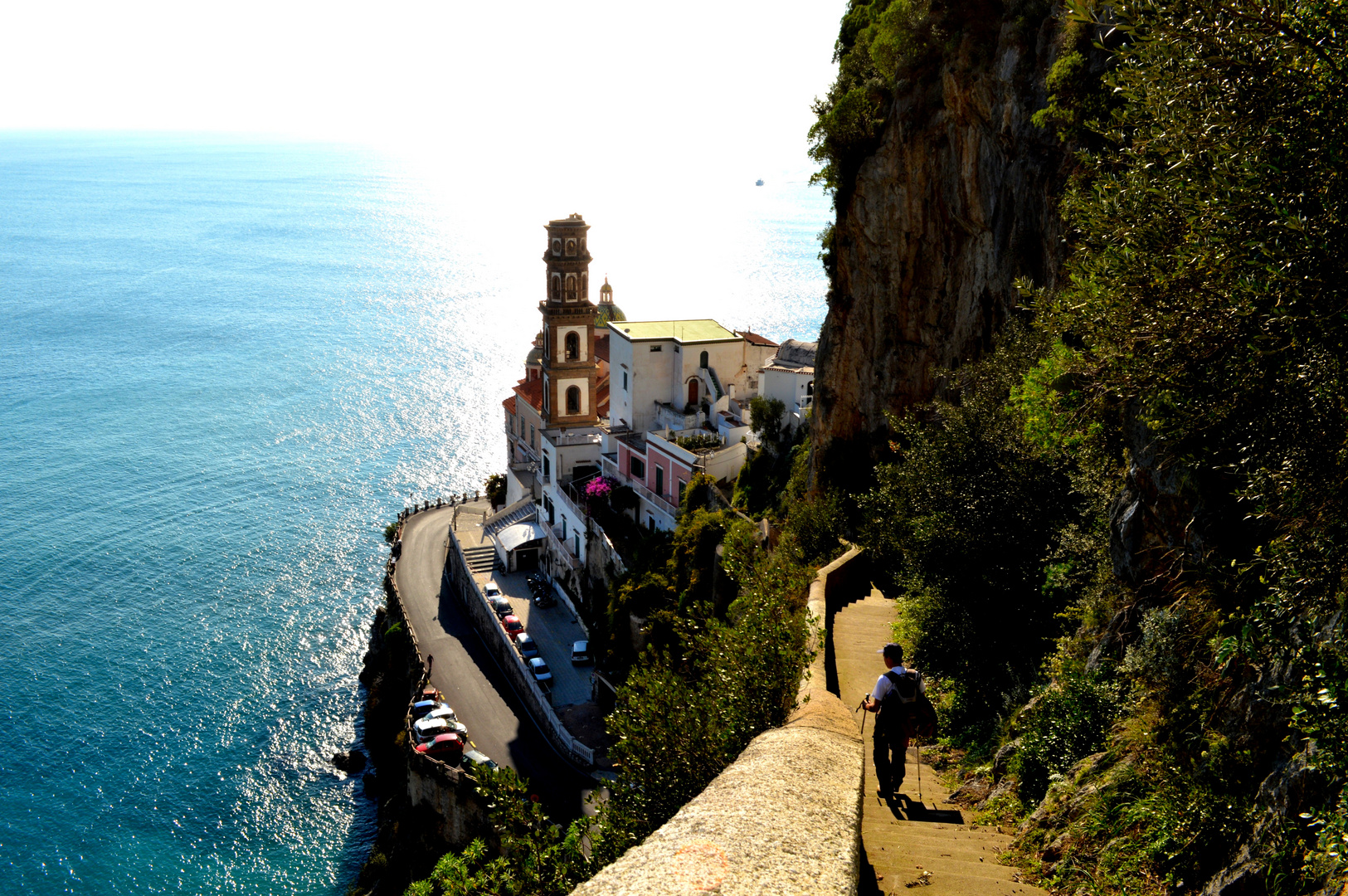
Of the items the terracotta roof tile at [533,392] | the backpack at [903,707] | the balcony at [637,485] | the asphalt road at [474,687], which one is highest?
the backpack at [903,707]

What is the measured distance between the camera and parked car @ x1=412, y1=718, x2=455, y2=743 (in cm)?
3200

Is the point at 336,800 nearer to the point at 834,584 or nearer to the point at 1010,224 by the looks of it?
the point at 834,584

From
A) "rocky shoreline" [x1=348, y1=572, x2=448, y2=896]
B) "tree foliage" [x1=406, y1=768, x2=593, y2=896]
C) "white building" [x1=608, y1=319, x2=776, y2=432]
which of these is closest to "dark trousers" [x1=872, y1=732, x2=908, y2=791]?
"tree foliage" [x1=406, y1=768, x2=593, y2=896]

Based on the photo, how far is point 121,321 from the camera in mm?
111250

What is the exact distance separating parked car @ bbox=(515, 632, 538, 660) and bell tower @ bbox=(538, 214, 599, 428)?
13658 millimetres

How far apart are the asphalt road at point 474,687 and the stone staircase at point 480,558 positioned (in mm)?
1858

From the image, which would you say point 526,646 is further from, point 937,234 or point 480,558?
point 937,234

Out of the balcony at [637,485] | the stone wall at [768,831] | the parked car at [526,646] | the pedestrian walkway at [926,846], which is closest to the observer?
the stone wall at [768,831]

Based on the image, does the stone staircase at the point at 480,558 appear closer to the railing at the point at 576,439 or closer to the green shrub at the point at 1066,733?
Answer: the railing at the point at 576,439

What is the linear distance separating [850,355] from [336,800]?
25.3 meters

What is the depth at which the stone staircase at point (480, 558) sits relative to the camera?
162 feet

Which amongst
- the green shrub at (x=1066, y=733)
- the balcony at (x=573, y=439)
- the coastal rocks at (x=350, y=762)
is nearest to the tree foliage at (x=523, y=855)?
the green shrub at (x=1066, y=733)

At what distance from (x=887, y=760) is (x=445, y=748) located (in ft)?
80.1

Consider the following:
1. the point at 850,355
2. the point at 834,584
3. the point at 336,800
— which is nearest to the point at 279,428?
the point at 336,800
